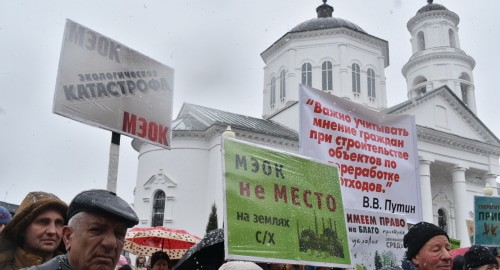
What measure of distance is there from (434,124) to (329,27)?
335 inches

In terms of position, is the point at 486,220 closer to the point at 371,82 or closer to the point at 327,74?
the point at 327,74

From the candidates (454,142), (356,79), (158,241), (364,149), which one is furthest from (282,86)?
(364,149)

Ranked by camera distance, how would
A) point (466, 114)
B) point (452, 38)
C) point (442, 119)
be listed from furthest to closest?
point (452, 38)
point (466, 114)
point (442, 119)

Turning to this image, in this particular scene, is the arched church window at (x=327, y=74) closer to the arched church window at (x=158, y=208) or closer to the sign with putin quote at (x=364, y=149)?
the arched church window at (x=158, y=208)

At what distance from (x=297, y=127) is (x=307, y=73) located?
3.89m

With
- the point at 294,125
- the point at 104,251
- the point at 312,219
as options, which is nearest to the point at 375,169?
the point at 312,219

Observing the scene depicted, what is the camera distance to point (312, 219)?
388cm

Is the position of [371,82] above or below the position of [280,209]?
above

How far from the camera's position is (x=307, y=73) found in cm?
2923

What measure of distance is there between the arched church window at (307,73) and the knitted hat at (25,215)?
2652 centimetres

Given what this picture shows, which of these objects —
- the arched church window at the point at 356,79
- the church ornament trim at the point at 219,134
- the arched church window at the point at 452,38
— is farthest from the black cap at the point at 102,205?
the arched church window at the point at 452,38

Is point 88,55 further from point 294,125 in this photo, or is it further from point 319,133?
point 294,125

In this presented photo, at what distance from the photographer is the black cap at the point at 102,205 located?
1860 mm

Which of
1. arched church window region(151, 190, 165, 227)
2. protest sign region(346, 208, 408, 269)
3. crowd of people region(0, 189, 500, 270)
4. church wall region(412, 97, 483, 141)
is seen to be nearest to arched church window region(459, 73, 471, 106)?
church wall region(412, 97, 483, 141)
